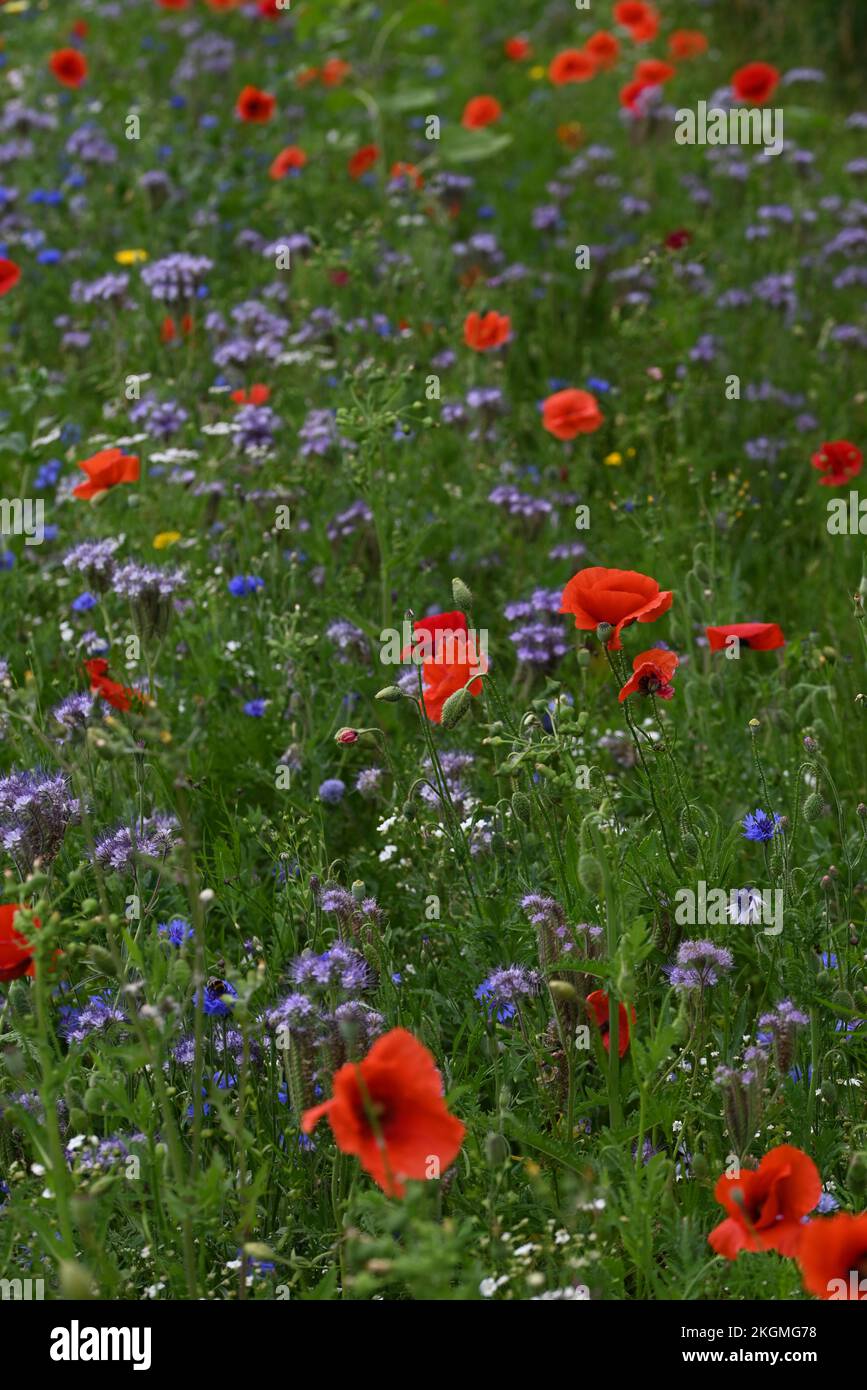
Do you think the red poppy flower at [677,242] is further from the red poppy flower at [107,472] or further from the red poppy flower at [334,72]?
the red poppy flower at [107,472]

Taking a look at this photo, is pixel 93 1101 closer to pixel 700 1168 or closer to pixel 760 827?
pixel 700 1168

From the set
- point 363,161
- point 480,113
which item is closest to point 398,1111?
point 363,161

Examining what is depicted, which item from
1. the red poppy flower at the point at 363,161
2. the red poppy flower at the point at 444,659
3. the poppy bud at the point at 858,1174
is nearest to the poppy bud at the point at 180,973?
the red poppy flower at the point at 444,659

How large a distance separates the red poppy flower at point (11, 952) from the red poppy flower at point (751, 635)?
4.54 ft

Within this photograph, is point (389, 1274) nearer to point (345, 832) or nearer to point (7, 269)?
point (345, 832)

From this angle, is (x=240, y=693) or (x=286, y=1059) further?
(x=240, y=693)

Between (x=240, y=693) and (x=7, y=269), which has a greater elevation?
(x=7, y=269)

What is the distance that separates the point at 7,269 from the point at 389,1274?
357 cm

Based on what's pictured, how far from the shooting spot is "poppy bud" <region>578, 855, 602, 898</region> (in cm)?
229

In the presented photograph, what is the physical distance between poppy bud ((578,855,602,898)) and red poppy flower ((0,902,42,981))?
828 millimetres

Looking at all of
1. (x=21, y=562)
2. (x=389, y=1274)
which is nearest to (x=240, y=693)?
(x=21, y=562)

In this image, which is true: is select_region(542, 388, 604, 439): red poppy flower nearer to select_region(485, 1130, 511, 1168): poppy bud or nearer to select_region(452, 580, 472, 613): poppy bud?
select_region(452, 580, 472, 613): poppy bud

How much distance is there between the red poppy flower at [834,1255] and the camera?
185 centimetres

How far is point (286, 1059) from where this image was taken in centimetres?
252
